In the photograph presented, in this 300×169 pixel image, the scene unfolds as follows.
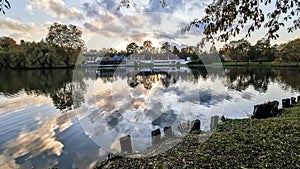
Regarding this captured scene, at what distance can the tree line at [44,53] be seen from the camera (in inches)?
2212

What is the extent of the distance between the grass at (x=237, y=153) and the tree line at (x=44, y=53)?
174 feet

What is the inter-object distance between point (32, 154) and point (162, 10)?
6.33 metres

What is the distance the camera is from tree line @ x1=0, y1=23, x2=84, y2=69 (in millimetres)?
56188

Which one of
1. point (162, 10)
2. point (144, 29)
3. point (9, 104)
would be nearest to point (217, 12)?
point (162, 10)

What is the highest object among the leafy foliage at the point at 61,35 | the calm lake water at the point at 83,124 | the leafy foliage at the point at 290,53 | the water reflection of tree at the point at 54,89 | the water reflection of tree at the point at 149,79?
the leafy foliage at the point at 61,35

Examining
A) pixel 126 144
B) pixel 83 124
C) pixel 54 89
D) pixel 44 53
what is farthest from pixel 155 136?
pixel 44 53

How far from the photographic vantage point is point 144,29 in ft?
14.6

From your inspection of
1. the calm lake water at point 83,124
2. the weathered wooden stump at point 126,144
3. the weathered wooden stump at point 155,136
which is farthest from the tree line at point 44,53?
the weathered wooden stump at point 126,144

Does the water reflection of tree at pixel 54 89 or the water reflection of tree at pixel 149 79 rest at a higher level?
the water reflection of tree at pixel 149 79

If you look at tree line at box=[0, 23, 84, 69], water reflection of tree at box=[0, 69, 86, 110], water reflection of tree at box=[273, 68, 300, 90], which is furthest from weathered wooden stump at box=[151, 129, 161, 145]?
tree line at box=[0, 23, 84, 69]

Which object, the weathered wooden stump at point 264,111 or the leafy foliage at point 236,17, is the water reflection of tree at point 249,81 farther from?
the leafy foliage at point 236,17

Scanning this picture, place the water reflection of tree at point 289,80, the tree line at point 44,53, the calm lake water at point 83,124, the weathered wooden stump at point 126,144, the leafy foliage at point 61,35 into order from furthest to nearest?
the leafy foliage at point 61,35 → the tree line at point 44,53 → the water reflection of tree at point 289,80 → the calm lake water at point 83,124 → the weathered wooden stump at point 126,144

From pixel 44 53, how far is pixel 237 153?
61.4 metres

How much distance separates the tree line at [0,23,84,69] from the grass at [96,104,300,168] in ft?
174
